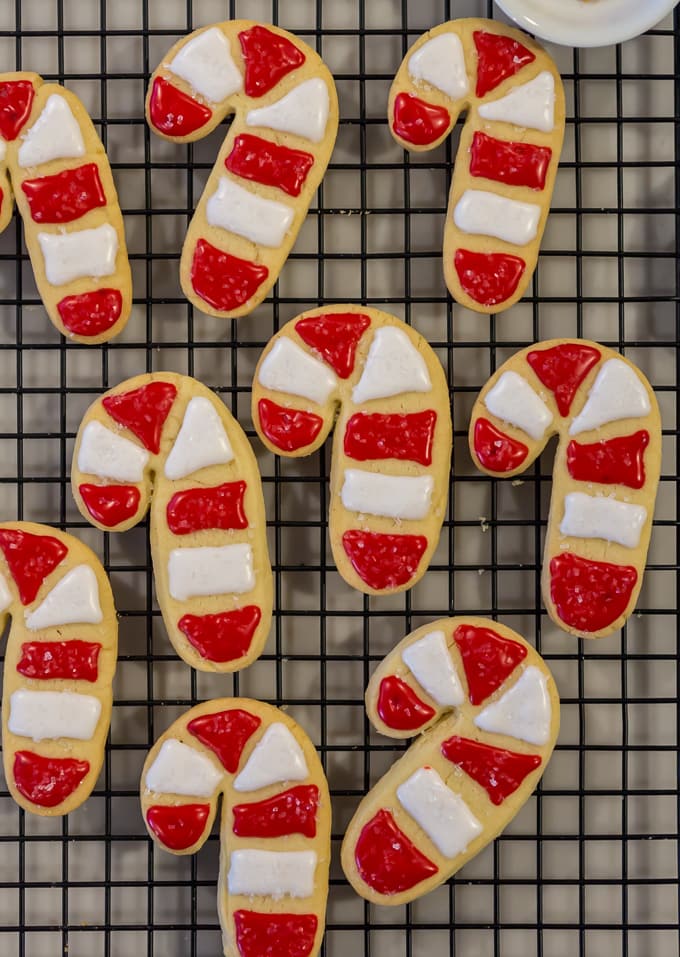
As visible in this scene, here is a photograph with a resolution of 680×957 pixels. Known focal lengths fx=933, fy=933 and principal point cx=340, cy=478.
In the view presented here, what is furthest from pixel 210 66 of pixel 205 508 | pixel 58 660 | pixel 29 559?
pixel 58 660

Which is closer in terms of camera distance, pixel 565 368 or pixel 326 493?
pixel 565 368

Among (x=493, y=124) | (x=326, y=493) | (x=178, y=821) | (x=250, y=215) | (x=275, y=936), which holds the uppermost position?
(x=493, y=124)

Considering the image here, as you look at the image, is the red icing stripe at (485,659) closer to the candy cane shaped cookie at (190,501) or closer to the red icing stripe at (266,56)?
the candy cane shaped cookie at (190,501)

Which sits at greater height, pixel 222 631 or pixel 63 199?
pixel 63 199

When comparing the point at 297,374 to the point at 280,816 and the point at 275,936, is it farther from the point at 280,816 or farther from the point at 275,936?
the point at 275,936

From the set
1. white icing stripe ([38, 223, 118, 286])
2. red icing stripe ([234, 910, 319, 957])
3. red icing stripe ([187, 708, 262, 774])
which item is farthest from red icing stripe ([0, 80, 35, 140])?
red icing stripe ([234, 910, 319, 957])

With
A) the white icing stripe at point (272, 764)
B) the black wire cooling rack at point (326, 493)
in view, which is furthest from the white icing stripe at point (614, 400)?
the white icing stripe at point (272, 764)

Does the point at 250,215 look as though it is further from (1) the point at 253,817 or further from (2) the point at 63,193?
(1) the point at 253,817

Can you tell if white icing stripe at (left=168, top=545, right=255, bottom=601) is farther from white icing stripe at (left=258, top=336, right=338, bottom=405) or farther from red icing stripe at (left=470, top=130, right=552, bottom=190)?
red icing stripe at (left=470, top=130, right=552, bottom=190)
